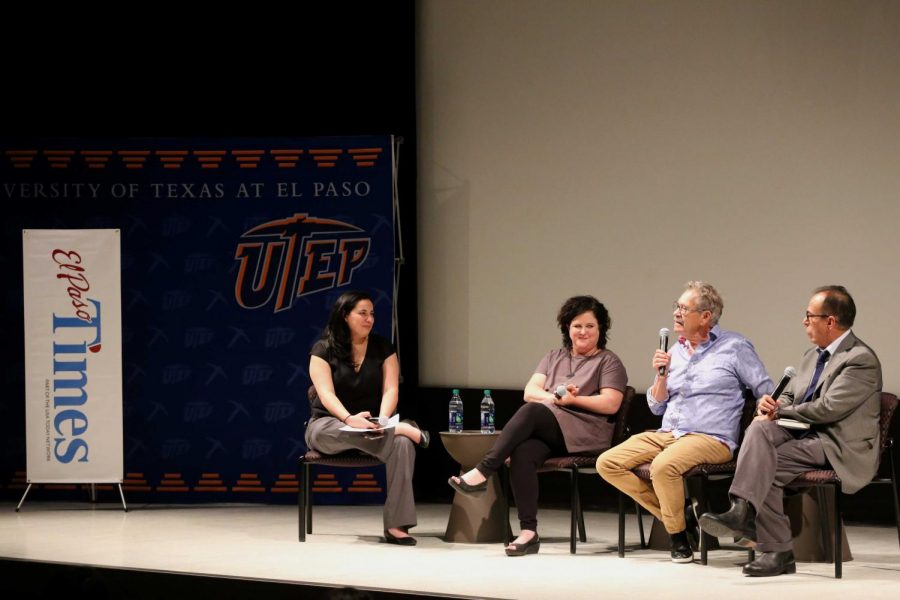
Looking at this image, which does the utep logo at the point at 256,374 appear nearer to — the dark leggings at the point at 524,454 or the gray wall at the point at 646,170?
the gray wall at the point at 646,170

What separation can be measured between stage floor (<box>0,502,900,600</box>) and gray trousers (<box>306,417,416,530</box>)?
0.50 ft

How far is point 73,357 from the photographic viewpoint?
666 centimetres

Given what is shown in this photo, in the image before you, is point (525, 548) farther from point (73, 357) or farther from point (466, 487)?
point (73, 357)

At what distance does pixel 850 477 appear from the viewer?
15.7 feet

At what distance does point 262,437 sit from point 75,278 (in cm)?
129

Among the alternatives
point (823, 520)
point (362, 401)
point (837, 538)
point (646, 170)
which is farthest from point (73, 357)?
point (837, 538)

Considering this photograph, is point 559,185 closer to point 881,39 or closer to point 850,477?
point 881,39

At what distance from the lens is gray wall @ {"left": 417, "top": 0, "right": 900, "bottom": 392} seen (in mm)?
6285

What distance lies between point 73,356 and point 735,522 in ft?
11.8

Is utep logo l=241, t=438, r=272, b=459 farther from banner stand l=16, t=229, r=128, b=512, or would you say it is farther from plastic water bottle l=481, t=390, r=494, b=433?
plastic water bottle l=481, t=390, r=494, b=433

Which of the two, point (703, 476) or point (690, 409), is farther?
point (690, 409)

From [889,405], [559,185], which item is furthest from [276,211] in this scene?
[889,405]

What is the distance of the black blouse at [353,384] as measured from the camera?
597cm

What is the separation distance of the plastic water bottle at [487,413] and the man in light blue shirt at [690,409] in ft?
2.47
